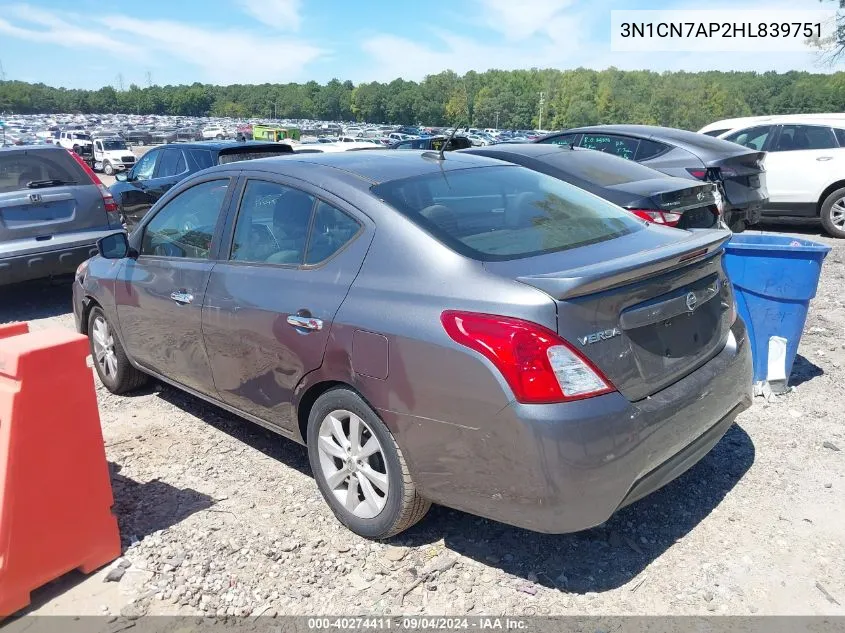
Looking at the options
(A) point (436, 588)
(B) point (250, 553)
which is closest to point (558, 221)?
(A) point (436, 588)

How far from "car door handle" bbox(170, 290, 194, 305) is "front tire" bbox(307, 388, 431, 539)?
3.71ft

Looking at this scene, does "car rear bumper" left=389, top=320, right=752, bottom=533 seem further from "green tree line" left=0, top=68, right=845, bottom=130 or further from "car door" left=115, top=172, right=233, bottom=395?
"green tree line" left=0, top=68, right=845, bottom=130

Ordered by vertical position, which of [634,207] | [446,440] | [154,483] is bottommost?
[154,483]

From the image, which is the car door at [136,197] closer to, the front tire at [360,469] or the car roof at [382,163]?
the car roof at [382,163]

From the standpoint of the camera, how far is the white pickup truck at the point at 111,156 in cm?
3375

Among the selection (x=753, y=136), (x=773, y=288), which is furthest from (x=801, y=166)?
(x=773, y=288)

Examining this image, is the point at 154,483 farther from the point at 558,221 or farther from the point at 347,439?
the point at 558,221

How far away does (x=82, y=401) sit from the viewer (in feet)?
9.37

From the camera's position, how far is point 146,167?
1175 centimetres

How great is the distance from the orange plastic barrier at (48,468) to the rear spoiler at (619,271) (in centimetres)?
188

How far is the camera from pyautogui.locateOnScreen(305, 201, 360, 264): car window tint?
3117mm

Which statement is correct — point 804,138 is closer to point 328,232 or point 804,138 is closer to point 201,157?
point 201,157

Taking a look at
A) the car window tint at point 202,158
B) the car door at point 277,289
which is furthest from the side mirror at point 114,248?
the car window tint at point 202,158

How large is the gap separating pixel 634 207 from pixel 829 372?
1873mm
